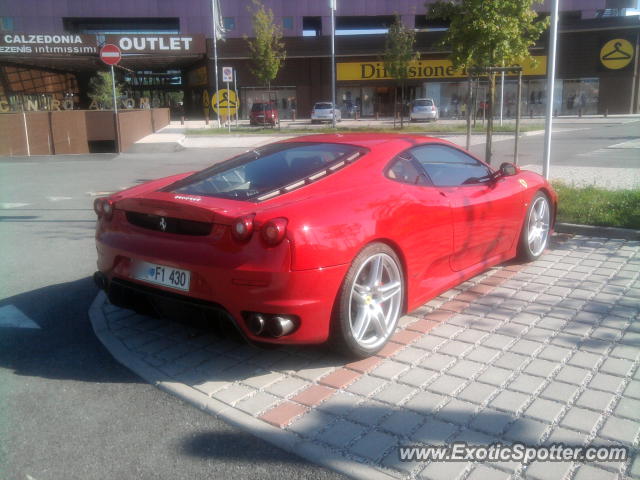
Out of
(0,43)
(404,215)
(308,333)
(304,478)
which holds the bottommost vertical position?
(304,478)

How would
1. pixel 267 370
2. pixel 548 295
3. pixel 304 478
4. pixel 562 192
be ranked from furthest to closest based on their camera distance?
pixel 562 192, pixel 548 295, pixel 267 370, pixel 304 478

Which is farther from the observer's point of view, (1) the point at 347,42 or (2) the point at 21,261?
(1) the point at 347,42

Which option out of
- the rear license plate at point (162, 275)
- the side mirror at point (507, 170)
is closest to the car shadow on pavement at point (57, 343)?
the rear license plate at point (162, 275)

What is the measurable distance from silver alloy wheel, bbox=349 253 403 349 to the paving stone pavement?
0.16 m

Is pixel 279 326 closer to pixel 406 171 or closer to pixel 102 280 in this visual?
pixel 102 280

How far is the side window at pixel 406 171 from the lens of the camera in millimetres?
4146

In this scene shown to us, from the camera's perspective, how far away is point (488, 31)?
32.2ft

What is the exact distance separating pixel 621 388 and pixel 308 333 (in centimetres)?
178

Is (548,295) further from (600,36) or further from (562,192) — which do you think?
(600,36)

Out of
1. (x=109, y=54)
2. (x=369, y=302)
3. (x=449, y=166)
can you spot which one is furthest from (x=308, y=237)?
(x=109, y=54)

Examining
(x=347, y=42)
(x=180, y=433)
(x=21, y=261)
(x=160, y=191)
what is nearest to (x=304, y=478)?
(x=180, y=433)

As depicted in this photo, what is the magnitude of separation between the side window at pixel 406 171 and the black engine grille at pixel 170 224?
4.51ft

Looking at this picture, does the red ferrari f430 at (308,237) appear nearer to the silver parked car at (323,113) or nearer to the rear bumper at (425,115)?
the silver parked car at (323,113)

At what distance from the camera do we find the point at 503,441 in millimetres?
2807
